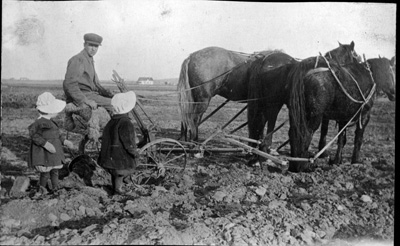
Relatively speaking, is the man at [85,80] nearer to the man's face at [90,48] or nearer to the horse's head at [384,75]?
the man's face at [90,48]

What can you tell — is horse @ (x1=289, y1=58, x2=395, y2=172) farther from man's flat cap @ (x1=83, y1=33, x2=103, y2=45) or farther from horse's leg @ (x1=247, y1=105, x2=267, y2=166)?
man's flat cap @ (x1=83, y1=33, x2=103, y2=45)

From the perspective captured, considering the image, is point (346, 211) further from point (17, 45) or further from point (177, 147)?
point (17, 45)

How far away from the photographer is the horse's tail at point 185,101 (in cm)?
402

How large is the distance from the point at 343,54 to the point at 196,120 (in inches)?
69.1

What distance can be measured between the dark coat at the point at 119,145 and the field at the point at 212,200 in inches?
13.2

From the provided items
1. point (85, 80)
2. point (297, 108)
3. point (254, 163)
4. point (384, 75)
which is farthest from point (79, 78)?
point (384, 75)

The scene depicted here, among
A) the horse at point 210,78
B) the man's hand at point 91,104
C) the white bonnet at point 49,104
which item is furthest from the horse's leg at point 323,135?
the white bonnet at point 49,104

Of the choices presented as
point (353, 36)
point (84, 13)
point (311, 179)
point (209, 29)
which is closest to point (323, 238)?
point (311, 179)

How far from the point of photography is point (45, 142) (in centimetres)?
342

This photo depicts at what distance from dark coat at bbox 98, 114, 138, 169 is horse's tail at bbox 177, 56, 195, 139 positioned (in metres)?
0.74

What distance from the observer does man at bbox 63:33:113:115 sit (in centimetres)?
358

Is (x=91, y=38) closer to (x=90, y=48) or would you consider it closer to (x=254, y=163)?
(x=90, y=48)

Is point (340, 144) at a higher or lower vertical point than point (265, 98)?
lower

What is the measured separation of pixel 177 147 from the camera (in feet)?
12.8
